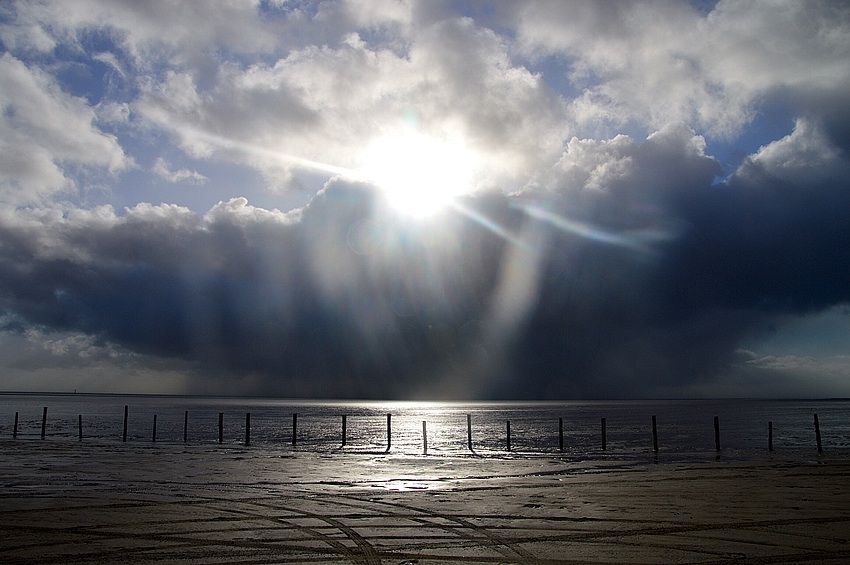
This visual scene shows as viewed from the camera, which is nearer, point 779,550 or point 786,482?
point 779,550

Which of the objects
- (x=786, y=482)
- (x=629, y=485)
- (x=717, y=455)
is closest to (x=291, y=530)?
(x=629, y=485)

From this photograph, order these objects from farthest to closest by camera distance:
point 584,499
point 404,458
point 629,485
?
1. point 404,458
2. point 629,485
3. point 584,499

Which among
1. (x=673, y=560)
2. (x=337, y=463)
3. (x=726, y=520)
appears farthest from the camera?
(x=337, y=463)

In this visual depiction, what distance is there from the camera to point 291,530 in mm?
14586

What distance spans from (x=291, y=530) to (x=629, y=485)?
44.3 ft

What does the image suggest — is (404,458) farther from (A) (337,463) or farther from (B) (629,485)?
(B) (629,485)

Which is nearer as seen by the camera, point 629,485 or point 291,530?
point 291,530

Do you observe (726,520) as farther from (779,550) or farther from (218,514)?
(218,514)

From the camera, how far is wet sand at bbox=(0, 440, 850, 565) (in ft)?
40.3

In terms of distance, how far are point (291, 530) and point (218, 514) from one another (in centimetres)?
328

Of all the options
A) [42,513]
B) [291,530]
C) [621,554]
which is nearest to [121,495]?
[42,513]

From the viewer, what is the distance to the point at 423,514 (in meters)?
16.7

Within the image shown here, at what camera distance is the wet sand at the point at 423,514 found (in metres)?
12.3

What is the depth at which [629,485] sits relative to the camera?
76.2 ft
